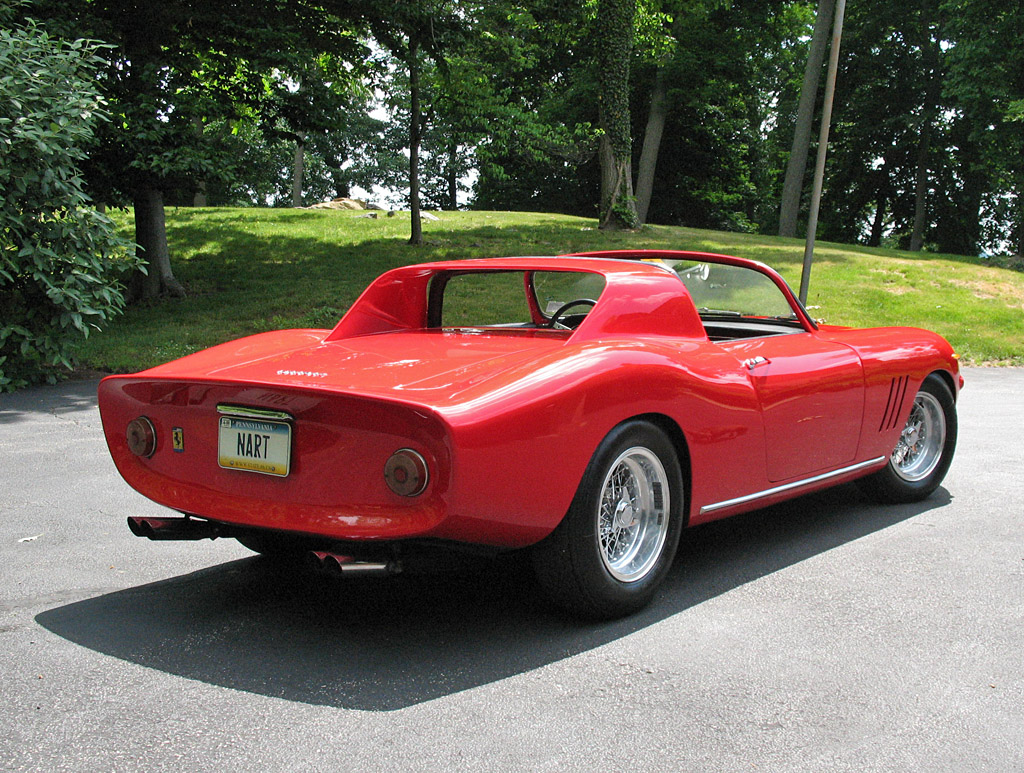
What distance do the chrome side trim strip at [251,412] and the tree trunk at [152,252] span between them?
37.7 feet

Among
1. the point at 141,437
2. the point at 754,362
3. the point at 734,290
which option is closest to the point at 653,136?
the point at 734,290

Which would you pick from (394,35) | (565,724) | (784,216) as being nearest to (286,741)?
(565,724)

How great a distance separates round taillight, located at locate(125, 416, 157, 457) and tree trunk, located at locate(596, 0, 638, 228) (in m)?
17.3

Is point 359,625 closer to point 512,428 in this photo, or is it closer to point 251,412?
point 251,412

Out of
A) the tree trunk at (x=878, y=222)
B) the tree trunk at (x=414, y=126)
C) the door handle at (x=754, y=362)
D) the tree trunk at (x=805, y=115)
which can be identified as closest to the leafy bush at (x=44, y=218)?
the door handle at (x=754, y=362)

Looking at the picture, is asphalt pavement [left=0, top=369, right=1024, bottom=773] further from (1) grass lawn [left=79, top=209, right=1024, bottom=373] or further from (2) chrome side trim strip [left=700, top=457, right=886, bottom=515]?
(1) grass lawn [left=79, top=209, right=1024, bottom=373]

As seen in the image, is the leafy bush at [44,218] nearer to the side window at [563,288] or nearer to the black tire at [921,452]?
the side window at [563,288]

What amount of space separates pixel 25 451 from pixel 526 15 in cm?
1346

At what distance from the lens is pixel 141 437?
3.28 metres

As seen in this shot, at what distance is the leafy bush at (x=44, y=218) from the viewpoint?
25.6 ft

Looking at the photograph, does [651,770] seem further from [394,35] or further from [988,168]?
[988,168]

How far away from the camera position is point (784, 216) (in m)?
26.8

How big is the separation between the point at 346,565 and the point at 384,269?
13326 mm

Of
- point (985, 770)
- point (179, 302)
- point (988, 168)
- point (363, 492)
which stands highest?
point (988, 168)
